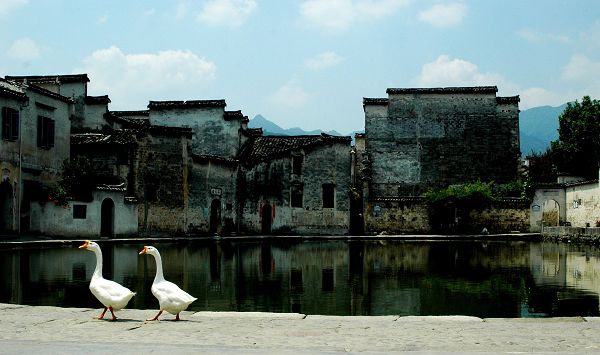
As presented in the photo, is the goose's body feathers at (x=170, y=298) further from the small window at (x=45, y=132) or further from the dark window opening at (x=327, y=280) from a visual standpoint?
the small window at (x=45, y=132)

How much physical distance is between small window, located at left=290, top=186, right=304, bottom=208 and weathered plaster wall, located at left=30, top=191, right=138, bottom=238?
1146 cm

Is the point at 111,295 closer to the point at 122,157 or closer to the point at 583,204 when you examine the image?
the point at 122,157

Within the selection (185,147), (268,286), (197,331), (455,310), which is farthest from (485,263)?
(185,147)

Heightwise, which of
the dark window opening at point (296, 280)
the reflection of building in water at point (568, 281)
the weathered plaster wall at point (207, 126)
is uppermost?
the weathered plaster wall at point (207, 126)

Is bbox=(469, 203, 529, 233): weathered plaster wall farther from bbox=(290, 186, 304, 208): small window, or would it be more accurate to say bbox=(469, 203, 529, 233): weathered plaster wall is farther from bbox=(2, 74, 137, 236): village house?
bbox=(2, 74, 137, 236): village house

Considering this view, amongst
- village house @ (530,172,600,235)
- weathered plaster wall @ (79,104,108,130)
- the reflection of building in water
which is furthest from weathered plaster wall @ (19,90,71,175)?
village house @ (530,172,600,235)

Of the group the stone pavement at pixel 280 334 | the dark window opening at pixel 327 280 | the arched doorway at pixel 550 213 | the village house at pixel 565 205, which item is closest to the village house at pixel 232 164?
the village house at pixel 565 205

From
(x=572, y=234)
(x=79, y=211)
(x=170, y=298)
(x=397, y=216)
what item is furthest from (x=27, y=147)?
A: (x=572, y=234)

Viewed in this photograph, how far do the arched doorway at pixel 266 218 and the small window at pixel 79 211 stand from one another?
533 inches

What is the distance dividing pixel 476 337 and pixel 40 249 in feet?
71.6

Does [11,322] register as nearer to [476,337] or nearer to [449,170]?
[476,337]

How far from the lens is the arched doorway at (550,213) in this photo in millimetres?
42188

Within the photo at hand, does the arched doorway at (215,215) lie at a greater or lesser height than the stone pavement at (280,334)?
greater

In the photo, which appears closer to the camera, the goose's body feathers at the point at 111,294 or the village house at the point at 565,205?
the goose's body feathers at the point at 111,294
